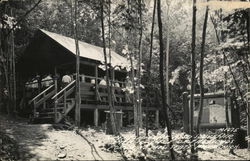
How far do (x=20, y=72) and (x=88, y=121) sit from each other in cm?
646

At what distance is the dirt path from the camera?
9.77m

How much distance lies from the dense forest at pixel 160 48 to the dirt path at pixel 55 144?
0.96 m

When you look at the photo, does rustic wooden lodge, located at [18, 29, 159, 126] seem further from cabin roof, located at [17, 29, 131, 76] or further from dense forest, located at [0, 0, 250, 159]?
dense forest, located at [0, 0, 250, 159]

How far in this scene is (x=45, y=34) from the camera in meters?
20.2

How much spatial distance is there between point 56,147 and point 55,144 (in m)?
0.42

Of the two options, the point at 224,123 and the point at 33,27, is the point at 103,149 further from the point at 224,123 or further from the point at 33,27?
the point at 33,27

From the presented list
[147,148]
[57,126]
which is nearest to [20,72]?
[57,126]

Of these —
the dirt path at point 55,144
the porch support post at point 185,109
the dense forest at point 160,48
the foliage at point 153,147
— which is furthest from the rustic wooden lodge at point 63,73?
the foliage at point 153,147

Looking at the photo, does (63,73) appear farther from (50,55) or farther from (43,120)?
(43,120)

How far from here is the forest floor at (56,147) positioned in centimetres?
959

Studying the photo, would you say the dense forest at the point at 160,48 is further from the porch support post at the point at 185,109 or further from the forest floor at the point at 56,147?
the forest floor at the point at 56,147

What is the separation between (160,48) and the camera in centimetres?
934

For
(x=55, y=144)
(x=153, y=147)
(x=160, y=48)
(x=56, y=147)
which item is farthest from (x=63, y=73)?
(x=160, y=48)

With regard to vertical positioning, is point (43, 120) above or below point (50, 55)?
below
